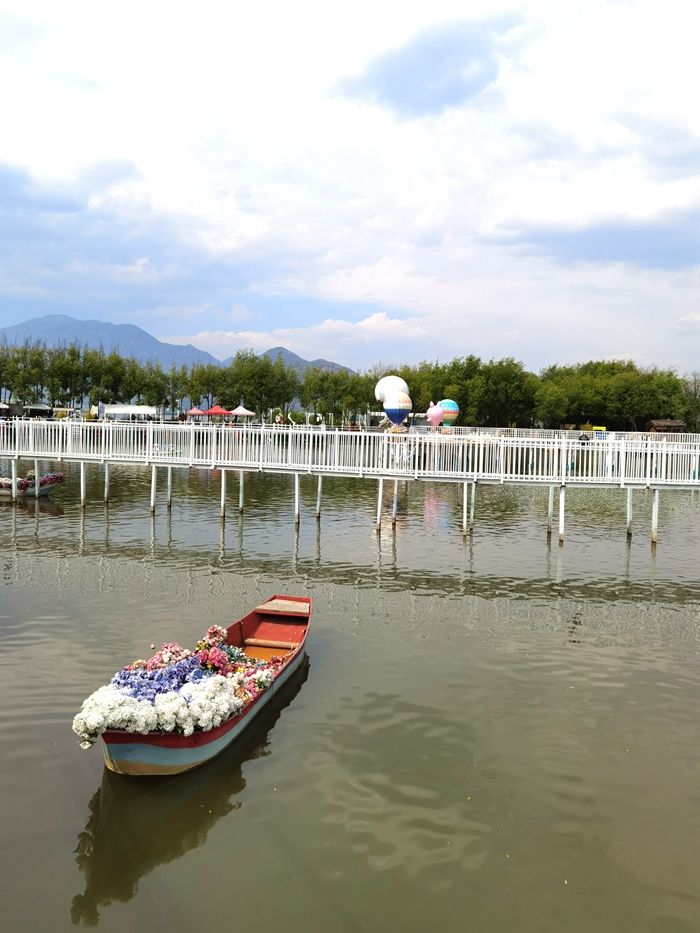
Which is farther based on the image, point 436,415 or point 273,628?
point 436,415

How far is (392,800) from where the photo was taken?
9406 millimetres

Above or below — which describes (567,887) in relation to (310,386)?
below

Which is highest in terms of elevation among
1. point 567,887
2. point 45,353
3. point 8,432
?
point 45,353

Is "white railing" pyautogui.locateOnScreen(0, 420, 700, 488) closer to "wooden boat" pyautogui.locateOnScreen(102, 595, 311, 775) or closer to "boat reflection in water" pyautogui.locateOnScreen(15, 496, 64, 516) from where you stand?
"boat reflection in water" pyautogui.locateOnScreen(15, 496, 64, 516)

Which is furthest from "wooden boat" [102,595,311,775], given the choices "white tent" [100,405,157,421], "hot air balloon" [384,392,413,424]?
"white tent" [100,405,157,421]

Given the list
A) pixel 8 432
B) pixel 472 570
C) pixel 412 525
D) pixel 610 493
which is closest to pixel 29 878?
pixel 472 570

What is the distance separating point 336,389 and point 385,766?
73582mm

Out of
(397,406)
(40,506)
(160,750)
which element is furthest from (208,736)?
(397,406)

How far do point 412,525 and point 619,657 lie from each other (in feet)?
52.7

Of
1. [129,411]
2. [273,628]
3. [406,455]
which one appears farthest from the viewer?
[129,411]

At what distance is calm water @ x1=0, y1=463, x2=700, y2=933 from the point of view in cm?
773

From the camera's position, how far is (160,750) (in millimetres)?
9555

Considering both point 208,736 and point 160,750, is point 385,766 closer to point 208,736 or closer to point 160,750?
point 208,736

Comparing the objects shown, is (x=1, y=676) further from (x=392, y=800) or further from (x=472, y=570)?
(x=472, y=570)
